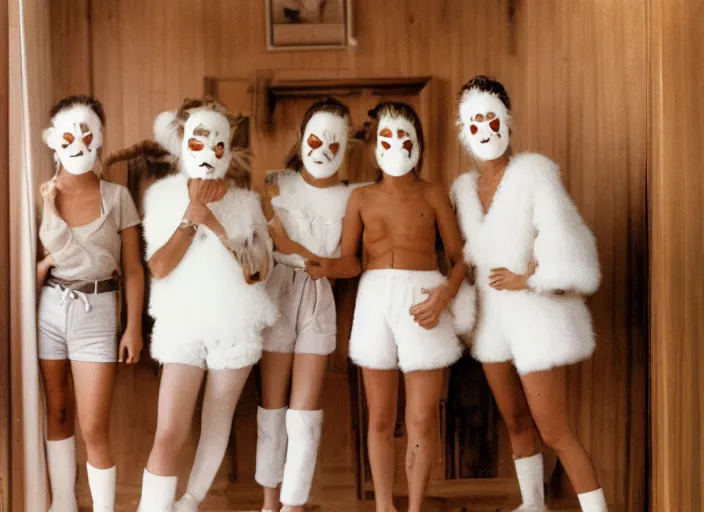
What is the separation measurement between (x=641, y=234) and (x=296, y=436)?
2.01 ft

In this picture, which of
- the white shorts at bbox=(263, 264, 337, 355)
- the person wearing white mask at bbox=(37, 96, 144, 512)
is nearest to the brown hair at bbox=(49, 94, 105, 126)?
the person wearing white mask at bbox=(37, 96, 144, 512)

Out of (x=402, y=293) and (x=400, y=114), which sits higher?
(x=400, y=114)

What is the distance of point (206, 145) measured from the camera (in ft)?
3.38

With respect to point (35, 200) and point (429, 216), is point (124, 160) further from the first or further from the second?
point (429, 216)

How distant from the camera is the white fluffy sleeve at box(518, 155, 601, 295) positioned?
1020 millimetres

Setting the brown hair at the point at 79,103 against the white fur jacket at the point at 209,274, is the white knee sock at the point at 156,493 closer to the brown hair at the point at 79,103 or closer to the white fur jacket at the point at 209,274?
the white fur jacket at the point at 209,274

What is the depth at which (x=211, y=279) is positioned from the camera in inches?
40.3

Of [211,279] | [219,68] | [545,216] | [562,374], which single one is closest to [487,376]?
[562,374]

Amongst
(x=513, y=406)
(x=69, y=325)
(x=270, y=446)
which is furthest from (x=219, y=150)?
(x=513, y=406)

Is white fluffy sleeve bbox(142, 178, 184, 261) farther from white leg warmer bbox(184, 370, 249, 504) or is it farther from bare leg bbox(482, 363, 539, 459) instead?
bare leg bbox(482, 363, 539, 459)

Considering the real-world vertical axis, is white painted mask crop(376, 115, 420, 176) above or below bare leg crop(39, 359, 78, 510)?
above

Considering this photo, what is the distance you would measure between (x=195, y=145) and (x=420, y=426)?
53 centimetres

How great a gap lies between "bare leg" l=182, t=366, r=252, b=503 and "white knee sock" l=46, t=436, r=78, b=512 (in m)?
0.17

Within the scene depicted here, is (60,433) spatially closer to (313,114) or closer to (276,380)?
(276,380)
